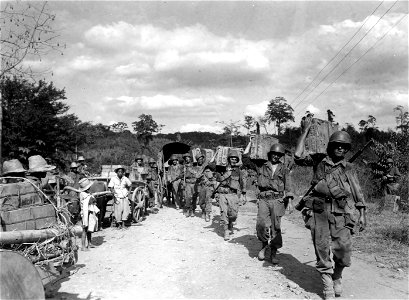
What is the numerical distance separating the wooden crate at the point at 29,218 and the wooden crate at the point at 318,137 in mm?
3910

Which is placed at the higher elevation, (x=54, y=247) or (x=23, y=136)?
(x=23, y=136)

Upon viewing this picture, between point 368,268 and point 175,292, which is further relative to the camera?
point 368,268

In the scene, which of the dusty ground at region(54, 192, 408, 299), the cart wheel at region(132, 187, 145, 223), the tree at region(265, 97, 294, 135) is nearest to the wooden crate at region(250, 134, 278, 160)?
the cart wheel at region(132, 187, 145, 223)

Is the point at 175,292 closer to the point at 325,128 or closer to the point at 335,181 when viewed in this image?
the point at 335,181

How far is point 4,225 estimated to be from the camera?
4547 millimetres

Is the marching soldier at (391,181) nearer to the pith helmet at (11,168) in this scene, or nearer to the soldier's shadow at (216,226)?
the soldier's shadow at (216,226)

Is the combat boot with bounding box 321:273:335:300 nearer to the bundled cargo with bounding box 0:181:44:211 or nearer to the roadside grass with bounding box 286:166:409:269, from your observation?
the roadside grass with bounding box 286:166:409:269

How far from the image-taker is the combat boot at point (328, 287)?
16.5 ft

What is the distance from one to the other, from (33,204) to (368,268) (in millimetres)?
5415

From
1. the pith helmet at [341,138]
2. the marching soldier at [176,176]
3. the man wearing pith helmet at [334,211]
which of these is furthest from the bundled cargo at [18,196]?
the marching soldier at [176,176]

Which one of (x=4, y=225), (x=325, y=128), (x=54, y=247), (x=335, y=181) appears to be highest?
(x=325, y=128)

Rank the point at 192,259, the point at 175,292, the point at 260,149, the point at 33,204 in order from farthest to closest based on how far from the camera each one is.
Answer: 1. the point at 260,149
2. the point at 192,259
3. the point at 175,292
4. the point at 33,204

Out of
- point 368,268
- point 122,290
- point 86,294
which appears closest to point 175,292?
point 122,290

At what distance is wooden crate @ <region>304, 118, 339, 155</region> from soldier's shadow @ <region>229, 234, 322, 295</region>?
200 centimetres
